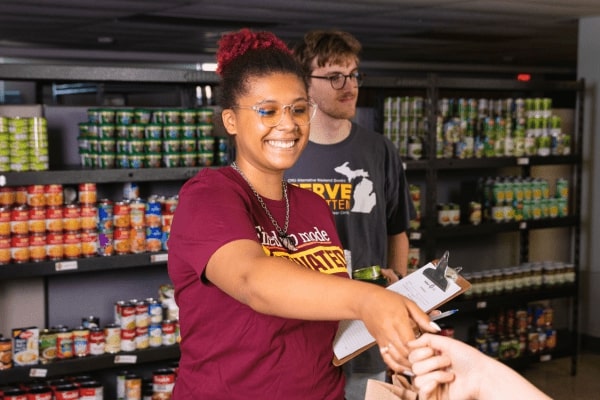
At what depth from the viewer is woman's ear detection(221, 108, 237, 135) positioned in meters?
1.88

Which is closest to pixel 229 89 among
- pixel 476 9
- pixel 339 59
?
pixel 339 59

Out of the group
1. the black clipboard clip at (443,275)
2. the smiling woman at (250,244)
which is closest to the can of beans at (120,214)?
the smiling woman at (250,244)

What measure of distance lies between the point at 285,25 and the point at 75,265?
489cm

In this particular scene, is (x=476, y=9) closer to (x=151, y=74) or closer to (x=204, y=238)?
(x=151, y=74)

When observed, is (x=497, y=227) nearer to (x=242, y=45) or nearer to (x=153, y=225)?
(x=153, y=225)

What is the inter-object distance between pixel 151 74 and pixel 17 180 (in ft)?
2.73

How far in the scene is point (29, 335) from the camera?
3.95 meters

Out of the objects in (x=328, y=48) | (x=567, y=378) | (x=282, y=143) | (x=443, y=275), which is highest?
(x=328, y=48)

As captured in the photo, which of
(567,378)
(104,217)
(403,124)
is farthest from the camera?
(567,378)

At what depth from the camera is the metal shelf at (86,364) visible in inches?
154

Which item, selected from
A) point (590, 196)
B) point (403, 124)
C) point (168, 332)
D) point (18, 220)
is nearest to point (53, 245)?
point (18, 220)

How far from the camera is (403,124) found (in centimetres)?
546

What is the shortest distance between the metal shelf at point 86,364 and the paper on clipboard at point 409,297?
96.8 inches

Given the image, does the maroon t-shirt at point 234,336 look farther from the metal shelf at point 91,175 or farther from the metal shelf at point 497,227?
the metal shelf at point 497,227
